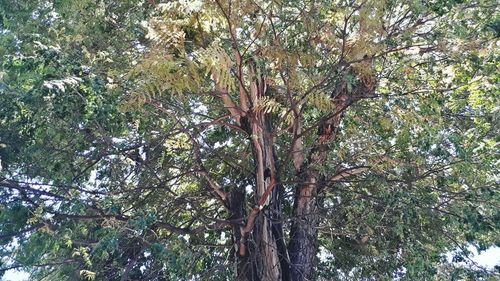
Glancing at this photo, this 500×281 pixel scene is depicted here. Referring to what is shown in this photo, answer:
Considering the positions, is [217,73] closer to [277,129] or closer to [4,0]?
[277,129]

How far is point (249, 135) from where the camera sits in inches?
217

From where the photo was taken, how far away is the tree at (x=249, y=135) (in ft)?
14.1

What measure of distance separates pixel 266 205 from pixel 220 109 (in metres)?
1.27

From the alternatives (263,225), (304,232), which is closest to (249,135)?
(263,225)

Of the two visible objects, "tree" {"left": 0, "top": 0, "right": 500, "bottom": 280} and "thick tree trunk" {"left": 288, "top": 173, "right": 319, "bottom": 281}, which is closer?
"tree" {"left": 0, "top": 0, "right": 500, "bottom": 280}

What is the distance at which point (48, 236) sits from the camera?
4887 millimetres

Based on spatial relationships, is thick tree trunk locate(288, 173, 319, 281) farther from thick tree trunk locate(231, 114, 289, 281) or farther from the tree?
thick tree trunk locate(231, 114, 289, 281)

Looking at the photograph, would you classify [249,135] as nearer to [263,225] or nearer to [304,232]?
[263,225]

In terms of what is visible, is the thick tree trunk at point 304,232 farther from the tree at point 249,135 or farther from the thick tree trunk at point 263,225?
the thick tree trunk at point 263,225

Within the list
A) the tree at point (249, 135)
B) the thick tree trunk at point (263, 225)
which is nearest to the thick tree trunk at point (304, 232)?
the tree at point (249, 135)

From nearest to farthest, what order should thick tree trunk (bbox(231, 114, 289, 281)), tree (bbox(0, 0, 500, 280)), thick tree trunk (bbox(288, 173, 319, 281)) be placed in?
1. tree (bbox(0, 0, 500, 280))
2. thick tree trunk (bbox(231, 114, 289, 281))
3. thick tree trunk (bbox(288, 173, 319, 281))

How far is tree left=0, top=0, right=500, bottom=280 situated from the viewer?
14.1ft

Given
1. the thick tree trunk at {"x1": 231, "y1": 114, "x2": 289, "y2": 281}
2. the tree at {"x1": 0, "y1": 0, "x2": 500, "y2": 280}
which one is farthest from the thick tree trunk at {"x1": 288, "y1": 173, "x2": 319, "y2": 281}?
the thick tree trunk at {"x1": 231, "y1": 114, "x2": 289, "y2": 281}

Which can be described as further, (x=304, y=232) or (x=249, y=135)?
(x=304, y=232)
